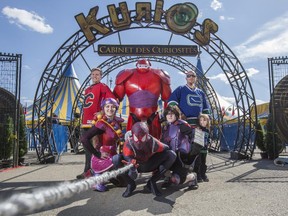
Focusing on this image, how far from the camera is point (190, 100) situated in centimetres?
416

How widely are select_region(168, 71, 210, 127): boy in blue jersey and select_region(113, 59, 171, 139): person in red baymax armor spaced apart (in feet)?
0.55

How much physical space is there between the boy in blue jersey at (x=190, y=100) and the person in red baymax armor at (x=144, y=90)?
0.55 ft

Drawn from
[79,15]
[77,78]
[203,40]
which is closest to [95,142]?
[79,15]

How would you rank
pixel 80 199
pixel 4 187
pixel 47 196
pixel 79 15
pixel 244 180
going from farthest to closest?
pixel 79 15 < pixel 244 180 < pixel 4 187 < pixel 80 199 < pixel 47 196

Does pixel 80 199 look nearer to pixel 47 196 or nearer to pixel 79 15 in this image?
pixel 47 196

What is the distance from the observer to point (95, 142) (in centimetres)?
340

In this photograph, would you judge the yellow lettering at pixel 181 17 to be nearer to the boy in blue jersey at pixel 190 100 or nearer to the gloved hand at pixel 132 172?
the boy in blue jersey at pixel 190 100

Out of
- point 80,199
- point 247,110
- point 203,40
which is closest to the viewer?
point 80,199

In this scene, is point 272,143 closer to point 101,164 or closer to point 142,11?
point 142,11

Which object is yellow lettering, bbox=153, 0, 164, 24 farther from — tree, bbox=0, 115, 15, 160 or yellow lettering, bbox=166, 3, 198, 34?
tree, bbox=0, 115, 15, 160

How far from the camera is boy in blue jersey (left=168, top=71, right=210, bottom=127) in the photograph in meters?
4.10

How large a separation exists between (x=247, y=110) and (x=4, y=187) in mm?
7168

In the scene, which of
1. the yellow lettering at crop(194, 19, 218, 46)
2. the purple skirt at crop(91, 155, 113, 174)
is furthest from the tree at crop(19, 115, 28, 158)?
the yellow lettering at crop(194, 19, 218, 46)

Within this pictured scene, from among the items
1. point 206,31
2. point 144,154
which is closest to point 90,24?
point 206,31
